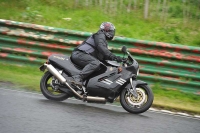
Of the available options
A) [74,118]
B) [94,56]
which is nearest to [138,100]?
[94,56]

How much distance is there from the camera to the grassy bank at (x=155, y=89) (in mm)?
8711

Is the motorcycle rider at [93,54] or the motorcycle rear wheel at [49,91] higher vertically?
the motorcycle rider at [93,54]

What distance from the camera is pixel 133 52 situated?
10008 mm

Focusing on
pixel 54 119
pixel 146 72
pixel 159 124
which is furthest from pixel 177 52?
pixel 54 119

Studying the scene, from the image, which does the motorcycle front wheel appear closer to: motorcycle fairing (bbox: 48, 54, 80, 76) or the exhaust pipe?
the exhaust pipe

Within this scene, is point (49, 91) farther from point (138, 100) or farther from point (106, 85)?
point (138, 100)

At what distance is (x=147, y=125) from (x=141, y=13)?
6.65 metres

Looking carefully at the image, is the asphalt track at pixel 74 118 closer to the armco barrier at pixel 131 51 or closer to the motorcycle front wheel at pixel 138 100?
the motorcycle front wheel at pixel 138 100

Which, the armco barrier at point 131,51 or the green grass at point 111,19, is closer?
the armco barrier at point 131,51

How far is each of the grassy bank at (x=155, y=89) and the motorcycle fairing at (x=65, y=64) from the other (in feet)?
3.36

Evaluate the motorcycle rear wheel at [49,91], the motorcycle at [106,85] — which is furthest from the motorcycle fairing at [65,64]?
the motorcycle rear wheel at [49,91]

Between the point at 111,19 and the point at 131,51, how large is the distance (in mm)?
2716

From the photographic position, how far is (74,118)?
6609 mm

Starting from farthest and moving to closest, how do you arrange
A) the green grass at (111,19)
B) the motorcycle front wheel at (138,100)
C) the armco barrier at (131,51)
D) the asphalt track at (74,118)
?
1. the green grass at (111,19)
2. the armco barrier at (131,51)
3. the motorcycle front wheel at (138,100)
4. the asphalt track at (74,118)
